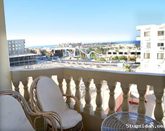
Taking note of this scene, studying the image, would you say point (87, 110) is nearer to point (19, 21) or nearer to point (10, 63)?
point (10, 63)

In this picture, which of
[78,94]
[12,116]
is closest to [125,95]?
[78,94]

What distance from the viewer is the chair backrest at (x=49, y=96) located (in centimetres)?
194

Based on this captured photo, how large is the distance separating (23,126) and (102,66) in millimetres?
1155

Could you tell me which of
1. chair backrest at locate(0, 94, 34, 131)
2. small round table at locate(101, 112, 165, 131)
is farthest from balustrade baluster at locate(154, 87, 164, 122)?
chair backrest at locate(0, 94, 34, 131)

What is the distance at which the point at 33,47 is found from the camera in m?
2.60

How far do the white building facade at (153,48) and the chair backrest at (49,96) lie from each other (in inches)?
43.4

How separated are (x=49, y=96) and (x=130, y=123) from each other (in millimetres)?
946

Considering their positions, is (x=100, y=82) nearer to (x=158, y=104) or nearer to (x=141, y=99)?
(x=141, y=99)

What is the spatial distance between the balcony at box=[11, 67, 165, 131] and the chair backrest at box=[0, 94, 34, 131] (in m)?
0.57

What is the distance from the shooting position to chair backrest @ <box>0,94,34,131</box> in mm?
1575

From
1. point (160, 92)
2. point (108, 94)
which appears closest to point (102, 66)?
point (108, 94)

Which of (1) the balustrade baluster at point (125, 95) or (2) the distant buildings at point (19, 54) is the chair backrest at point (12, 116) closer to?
(2) the distant buildings at point (19, 54)

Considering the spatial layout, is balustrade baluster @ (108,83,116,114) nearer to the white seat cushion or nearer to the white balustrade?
the white balustrade

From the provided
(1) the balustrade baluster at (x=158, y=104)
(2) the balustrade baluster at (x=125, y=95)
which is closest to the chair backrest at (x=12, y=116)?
(2) the balustrade baluster at (x=125, y=95)
